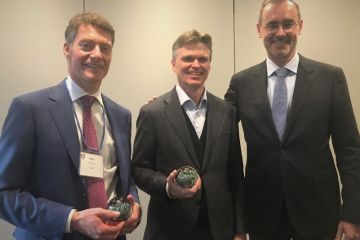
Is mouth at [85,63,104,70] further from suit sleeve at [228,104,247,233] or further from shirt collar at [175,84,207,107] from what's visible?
suit sleeve at [228,104,247,233]

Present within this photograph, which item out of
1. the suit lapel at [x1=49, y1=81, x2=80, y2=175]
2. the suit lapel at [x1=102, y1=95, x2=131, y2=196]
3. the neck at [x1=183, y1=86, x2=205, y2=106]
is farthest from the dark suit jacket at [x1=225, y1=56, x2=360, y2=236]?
the suit lapel at [x1=49, y1=81, x2=80, y2=175]

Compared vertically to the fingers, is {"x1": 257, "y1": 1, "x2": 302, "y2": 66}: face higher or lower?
higher

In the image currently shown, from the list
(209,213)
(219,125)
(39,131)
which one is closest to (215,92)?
(219,125)

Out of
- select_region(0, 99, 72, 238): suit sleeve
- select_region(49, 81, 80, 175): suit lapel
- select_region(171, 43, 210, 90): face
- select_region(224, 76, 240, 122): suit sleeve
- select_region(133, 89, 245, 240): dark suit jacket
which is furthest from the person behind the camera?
select_region(224, 76, 240, 122): suit sleeve

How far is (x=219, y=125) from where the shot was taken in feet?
6.48

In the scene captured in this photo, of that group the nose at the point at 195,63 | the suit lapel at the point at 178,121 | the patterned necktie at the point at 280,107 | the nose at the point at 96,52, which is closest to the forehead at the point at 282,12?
the patterned necktie at the point at 280,107

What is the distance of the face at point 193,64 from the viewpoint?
1980 mm

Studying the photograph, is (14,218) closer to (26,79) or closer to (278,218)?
(278,218)

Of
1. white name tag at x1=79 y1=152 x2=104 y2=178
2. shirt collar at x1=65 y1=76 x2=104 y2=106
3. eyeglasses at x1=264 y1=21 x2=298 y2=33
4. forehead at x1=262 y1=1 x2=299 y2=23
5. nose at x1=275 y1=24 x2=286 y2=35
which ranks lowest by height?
white name tag at x1=79 y1=152 x2=104 y2=178

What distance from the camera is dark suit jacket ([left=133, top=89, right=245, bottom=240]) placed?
1875mm

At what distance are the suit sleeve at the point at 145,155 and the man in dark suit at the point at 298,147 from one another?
58 cm

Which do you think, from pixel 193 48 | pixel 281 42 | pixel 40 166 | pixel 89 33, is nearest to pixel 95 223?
pixel 40 166

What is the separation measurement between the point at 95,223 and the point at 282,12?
153cm

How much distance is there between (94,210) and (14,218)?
31cm
